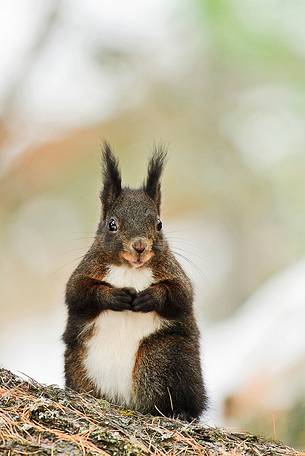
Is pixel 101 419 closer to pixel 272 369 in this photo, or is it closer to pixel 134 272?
pixel 134 272

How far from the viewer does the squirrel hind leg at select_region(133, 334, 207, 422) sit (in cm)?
385

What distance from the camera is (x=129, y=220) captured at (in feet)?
13.1

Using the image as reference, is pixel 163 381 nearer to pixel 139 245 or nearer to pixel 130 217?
pixel 139 245

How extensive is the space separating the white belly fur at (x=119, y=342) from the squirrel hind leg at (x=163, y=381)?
0.12 feet

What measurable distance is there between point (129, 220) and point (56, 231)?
135 inches

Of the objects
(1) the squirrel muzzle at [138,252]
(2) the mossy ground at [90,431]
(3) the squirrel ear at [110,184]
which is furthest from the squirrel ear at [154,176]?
(2) the mossy ground at [90,431]

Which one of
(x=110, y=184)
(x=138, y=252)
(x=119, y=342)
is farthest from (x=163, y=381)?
(x=110, y=184)

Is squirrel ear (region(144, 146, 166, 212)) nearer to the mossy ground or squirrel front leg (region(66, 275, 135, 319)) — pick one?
squirrel front leg (region(66, 275, 135, 319))

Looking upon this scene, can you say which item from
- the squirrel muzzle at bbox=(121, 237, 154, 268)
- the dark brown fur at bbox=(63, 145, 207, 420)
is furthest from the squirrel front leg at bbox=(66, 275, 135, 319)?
the squirrel muzzle at bbox=(121, 237, 154, 268)

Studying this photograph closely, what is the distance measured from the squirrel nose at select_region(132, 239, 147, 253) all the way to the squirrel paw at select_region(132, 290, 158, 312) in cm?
16

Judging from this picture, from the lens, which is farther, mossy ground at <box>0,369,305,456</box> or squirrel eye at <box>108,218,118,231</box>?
squirrel eye at <box>108,218,118,231</box>

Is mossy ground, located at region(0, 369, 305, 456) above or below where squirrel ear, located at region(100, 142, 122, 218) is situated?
below

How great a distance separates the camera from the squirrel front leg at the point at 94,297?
12.6 feet

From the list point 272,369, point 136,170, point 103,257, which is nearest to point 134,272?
point 103,257
